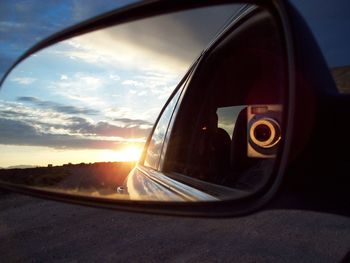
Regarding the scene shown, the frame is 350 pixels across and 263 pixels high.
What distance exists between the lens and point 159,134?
2516 mm

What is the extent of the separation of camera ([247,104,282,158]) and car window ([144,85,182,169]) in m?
1.00

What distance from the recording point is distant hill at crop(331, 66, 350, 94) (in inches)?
44.2

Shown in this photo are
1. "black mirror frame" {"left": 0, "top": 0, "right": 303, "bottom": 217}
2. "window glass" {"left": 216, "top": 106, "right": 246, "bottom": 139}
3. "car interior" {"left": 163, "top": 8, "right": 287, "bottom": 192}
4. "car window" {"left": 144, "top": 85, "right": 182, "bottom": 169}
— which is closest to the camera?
"black mirror frame" {"left": 0, "top": 0, "right": 303, "bottom": 217}

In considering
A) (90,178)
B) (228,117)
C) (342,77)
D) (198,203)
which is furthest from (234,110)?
(90,178)

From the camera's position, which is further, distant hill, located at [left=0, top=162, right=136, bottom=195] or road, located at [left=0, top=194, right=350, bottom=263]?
road, located at [left=0, top=194, right=350, bottom=263]

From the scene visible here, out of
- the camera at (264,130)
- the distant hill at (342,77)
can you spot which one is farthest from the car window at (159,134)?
the distant hill at (342,77)

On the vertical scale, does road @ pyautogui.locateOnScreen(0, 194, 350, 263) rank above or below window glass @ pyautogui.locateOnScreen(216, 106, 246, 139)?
below

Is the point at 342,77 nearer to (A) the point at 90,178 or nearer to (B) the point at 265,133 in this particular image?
(B) the point at 265,133

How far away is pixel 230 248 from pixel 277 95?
22.0ft

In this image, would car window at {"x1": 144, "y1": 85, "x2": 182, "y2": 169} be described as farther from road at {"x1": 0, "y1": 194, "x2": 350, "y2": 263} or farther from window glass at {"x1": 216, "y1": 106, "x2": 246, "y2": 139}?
road at {"x1": 0, "y1": 194, "x2": 350, "y2": 263}

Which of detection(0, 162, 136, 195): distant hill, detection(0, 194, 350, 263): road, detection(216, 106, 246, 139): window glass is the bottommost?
detection(0, 194, 350, 263): road

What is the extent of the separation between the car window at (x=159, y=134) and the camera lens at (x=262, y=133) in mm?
1040

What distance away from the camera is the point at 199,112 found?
88.7 inches

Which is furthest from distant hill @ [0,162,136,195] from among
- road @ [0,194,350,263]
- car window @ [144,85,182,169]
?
road @ [0,194,350,263]
